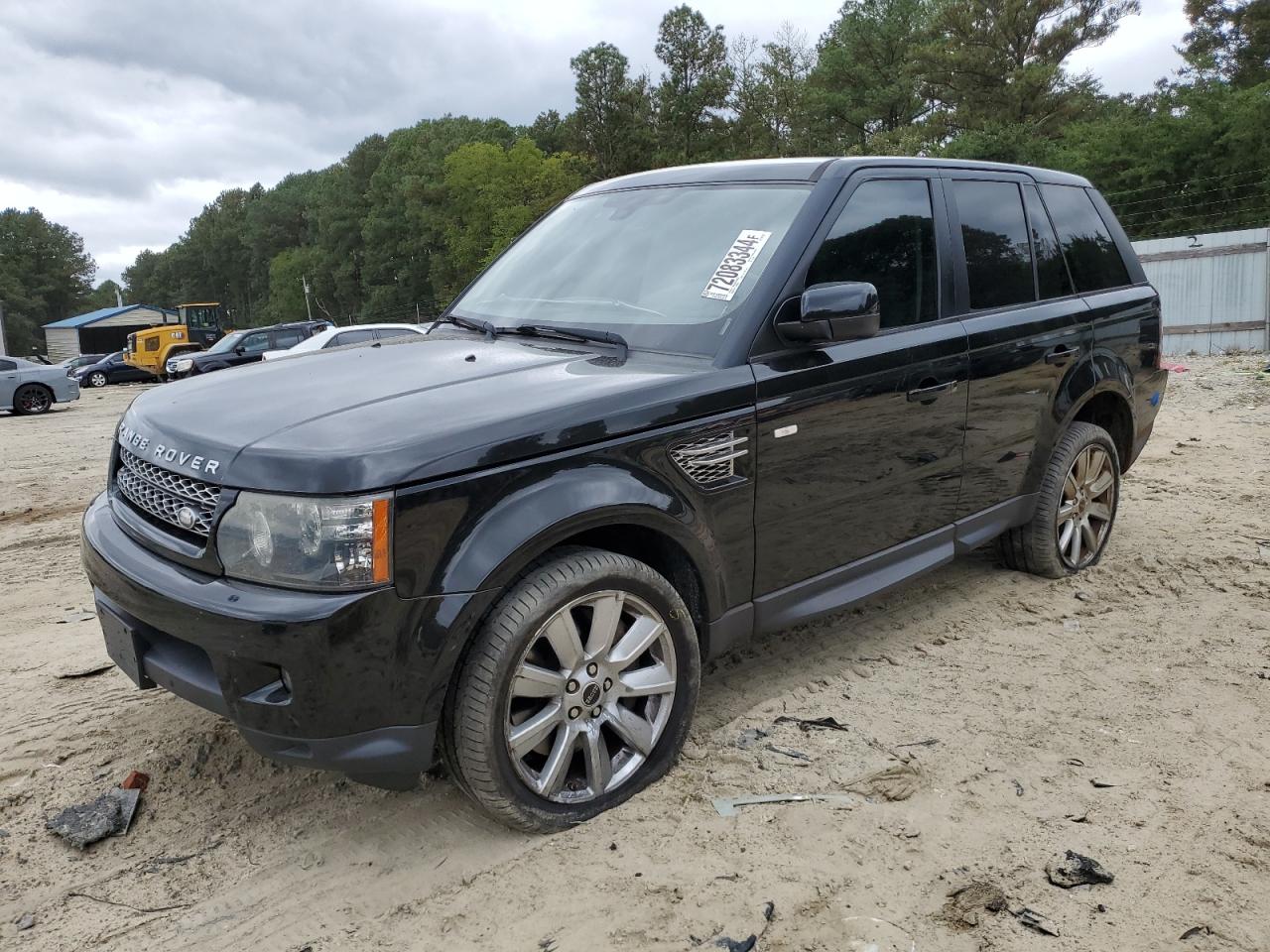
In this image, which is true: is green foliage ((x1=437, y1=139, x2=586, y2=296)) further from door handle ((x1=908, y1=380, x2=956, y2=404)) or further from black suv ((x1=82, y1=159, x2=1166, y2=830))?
door handle ((x1=908, y1=380, x2=956, y2=404))

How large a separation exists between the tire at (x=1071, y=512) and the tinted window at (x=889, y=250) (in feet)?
4.33

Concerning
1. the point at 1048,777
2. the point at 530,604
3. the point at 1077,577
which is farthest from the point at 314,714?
the point at 1077,577

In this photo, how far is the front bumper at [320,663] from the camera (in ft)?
7.79

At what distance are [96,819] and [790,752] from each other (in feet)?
7.16

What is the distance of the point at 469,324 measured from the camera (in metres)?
3.91

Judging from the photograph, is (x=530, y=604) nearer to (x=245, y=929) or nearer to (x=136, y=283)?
(x=245, y=929)

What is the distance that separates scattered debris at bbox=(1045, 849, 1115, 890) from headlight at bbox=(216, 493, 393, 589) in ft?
6.31

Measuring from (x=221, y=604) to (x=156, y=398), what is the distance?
1.06m

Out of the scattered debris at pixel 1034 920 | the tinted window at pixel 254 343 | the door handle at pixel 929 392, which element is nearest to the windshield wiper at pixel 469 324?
the door handle at pixel 929 392

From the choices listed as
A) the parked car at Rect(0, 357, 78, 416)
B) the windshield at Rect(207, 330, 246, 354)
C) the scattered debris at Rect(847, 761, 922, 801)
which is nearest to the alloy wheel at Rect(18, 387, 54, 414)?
the parked car at Rect(0, 357, 78, 416)

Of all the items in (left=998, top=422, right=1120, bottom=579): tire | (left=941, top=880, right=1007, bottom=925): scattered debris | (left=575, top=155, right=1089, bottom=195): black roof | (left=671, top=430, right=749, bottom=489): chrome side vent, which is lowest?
(left=941, top=880, right=1007, bottom=925): scattered debris

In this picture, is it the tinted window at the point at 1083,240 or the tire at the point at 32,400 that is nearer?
the tinted window at the point at 1083,240

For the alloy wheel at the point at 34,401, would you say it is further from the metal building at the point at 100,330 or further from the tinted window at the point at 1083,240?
the metal building at the point at 100,330

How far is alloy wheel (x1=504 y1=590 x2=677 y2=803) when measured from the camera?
2.72 m
